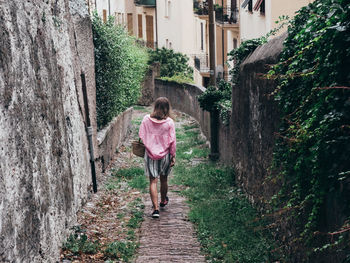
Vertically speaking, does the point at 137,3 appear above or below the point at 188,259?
above

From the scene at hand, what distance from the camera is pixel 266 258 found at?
585cm

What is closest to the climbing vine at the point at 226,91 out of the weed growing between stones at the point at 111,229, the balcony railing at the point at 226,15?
the weed growing between stones at the point at 111,229

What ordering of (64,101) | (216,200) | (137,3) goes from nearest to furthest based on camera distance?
1. (64,101)
2. (216,200)
3. (137,3)

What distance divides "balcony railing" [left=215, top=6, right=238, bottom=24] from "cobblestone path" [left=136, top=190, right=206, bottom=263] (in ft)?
75.0

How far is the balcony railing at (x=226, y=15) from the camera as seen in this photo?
30.4 meters

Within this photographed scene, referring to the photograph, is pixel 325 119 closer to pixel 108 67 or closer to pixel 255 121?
pixel 255 121

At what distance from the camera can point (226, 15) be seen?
102ft

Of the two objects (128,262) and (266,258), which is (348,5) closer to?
(266,258)

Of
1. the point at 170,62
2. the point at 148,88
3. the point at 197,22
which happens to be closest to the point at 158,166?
the point at 148,88

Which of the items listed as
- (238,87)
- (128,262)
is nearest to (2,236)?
(128,262)

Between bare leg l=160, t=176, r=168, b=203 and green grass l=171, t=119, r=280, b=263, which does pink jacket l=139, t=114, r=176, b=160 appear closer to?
bare leg l=160, t=176, r=168, b=203

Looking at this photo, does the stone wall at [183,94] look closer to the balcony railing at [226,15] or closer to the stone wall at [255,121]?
the balcony railing at [226,15]

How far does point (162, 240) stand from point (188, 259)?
0.81 meters

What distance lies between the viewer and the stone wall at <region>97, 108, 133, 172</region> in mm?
11477
